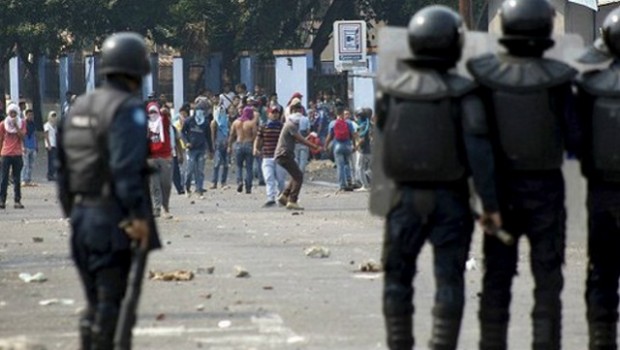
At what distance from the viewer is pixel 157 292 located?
14969mm

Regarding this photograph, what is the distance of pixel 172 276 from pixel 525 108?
7187 mm

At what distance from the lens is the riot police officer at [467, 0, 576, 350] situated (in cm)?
938

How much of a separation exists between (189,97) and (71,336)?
5111 centimetres

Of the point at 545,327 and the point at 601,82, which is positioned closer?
the point at 545,327

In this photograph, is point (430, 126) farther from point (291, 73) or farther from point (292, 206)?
point (291, 73)

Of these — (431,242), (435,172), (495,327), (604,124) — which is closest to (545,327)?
(495,327)

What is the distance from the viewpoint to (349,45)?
131ft

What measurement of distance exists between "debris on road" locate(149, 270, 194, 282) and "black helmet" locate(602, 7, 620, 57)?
22.8ft

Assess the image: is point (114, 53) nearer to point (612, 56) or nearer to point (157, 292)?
point (612, 56)

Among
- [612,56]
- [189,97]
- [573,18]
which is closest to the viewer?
[612,56]

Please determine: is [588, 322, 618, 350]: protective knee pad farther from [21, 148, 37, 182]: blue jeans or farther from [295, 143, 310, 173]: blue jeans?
[21, 148, 37, 182]: blue jeans

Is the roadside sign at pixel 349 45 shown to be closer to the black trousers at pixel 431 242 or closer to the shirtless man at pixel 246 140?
the shirtless man at pixel 246 140

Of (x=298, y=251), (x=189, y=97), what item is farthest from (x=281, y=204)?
(x=189, y=97)

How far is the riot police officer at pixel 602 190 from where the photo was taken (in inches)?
376
